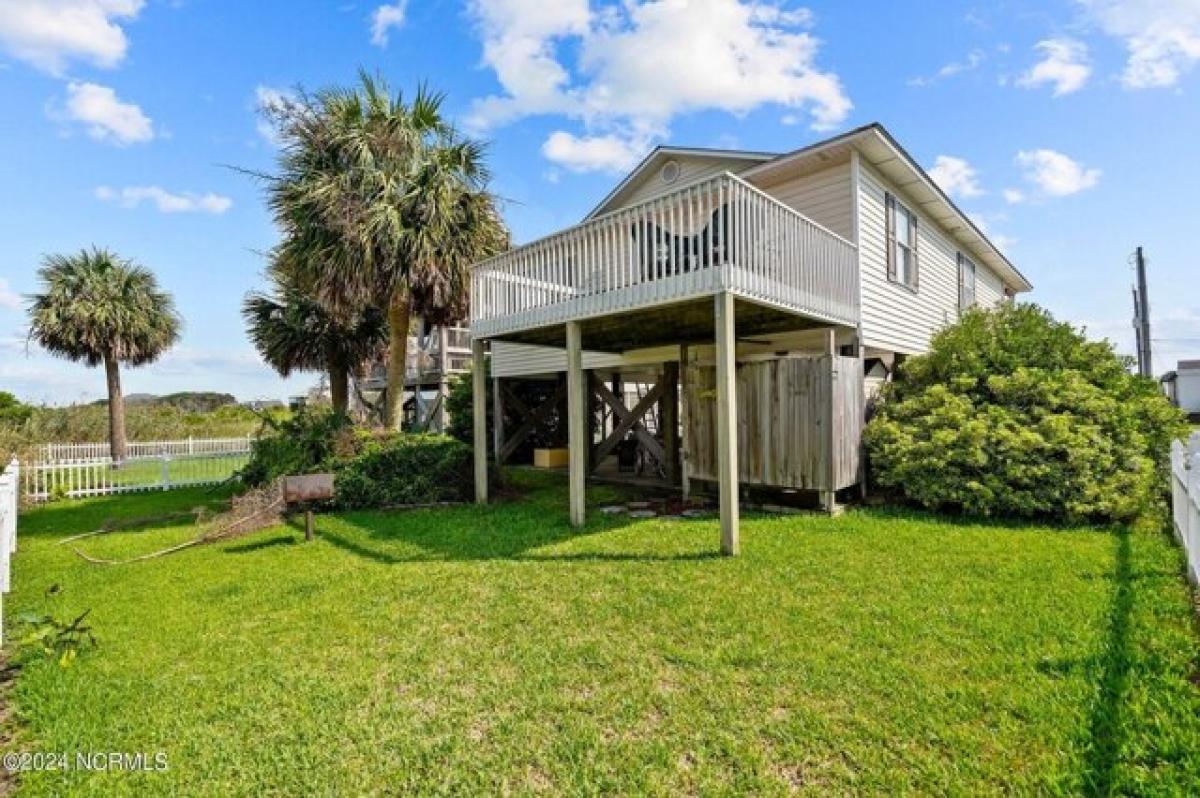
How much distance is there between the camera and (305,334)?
13867mm

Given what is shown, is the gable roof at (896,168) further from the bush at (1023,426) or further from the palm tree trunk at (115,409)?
the palm tree trunk at (115,409)

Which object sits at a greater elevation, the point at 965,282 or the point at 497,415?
the point at 965,282

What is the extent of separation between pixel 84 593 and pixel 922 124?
14051 millimetres

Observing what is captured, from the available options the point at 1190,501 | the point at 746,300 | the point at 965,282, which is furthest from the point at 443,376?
the point at 1190,501

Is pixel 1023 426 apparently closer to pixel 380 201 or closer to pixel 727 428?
pixel 727 428

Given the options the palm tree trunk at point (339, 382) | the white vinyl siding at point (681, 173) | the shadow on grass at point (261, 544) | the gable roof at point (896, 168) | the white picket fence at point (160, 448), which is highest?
the white vinyl siding at point (681, 173)

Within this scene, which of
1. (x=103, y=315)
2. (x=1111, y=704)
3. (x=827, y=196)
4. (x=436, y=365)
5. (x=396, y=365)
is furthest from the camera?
(x=436, y=365)

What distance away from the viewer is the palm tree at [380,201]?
9.98 m

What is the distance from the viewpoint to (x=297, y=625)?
436cm

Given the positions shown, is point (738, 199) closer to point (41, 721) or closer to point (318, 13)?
point (41, 721)

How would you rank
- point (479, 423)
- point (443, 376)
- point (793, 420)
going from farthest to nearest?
point (443, 376) < point (479, 423) < point (793, 420)

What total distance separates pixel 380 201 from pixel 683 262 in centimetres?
642

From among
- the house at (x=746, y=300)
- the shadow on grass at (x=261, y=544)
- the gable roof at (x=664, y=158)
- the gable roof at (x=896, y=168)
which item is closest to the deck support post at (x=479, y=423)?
the house at (x=746, y=300)

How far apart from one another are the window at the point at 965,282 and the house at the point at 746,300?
1477 mm
